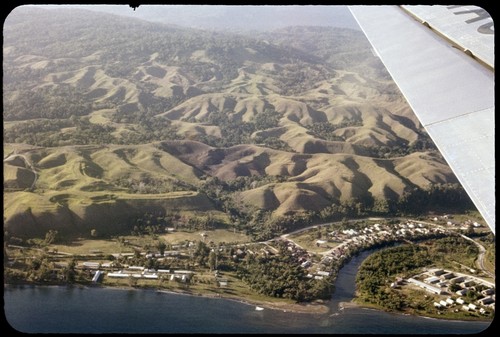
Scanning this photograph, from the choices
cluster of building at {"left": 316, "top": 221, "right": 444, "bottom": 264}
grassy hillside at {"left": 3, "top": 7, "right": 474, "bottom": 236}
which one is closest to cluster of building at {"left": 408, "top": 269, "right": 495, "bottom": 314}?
cluster of building at {"left": 316, "top": 221, "right": 444, "bottom": 264}

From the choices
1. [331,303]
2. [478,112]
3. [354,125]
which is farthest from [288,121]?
[478,112]

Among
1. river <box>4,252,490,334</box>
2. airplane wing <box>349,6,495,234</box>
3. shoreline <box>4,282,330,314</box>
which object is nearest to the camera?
Answer: airplane wing <box>349,6,495,234</box>

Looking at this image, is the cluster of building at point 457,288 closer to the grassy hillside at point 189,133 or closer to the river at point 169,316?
the river at point 169,316

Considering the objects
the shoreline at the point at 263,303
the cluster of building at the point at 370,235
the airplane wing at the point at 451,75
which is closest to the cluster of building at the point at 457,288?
the shoreline at the point at 263,303

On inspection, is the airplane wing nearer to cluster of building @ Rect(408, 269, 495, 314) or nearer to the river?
the river

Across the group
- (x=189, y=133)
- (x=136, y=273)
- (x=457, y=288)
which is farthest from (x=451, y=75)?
(x=189, y=133)

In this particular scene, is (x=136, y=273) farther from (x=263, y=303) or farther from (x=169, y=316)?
(x=263, y=303)
